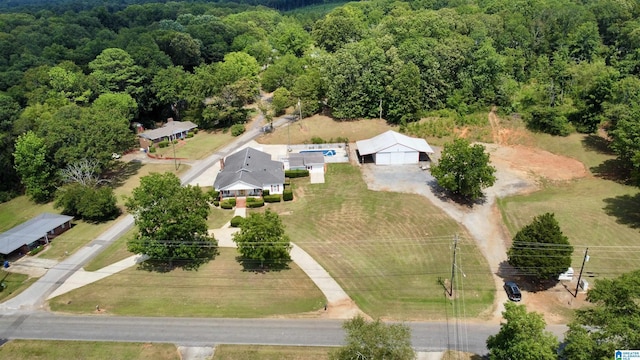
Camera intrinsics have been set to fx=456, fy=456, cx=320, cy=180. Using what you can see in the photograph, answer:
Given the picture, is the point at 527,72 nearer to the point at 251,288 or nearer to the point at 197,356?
the point at 251,288

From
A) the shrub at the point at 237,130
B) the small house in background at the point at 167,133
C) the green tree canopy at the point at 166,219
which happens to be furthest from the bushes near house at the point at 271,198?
the small house in background at the point at 167,133

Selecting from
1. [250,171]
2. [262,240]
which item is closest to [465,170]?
[262,240]

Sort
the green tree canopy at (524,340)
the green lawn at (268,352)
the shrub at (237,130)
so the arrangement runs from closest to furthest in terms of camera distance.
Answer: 1. the green tree canopy at (524,340)
2. the green lawn at (268,352)
3. the shrub at (237,130)

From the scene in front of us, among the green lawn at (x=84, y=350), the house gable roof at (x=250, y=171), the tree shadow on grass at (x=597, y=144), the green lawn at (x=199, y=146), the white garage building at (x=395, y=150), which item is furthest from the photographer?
the green lawn at (x=199, y=146)

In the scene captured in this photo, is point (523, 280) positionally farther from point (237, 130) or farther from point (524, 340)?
point (237, 130)

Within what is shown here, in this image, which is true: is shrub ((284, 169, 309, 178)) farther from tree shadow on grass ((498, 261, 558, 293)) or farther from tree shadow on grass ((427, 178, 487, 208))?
tree shadow on grass ((498, 261, 558, 293))

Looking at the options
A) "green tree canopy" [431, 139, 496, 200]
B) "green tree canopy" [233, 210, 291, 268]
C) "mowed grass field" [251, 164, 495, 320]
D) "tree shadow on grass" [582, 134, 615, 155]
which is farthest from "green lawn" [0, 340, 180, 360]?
"tree shadow on grass" [582, 134, 615, 155]

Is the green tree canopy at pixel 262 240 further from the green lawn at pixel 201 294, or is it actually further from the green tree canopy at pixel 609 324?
the green tree canopy at pixel 609 324

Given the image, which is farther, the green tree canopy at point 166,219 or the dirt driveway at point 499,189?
the green tree canopy at point 166,219
